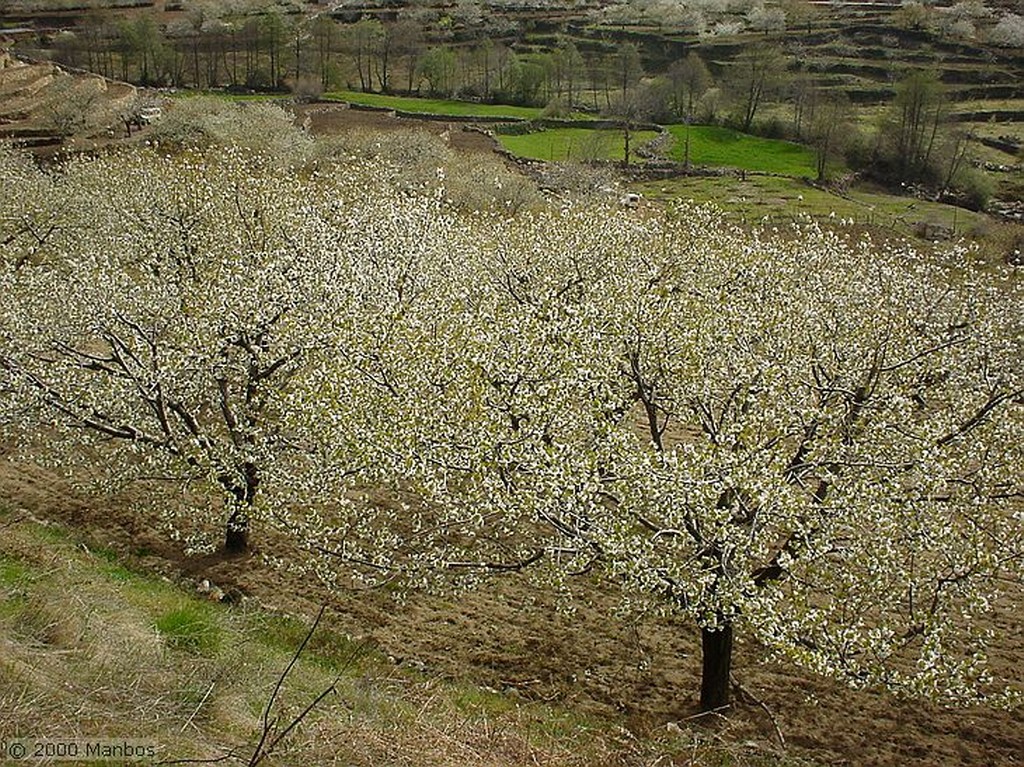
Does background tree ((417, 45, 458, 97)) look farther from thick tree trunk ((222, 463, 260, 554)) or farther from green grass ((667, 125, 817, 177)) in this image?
thick tree trunk ((222, 463, 260, 554))

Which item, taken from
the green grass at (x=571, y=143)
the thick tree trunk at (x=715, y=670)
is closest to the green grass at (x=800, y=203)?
the green grass at (x=571, y=143)

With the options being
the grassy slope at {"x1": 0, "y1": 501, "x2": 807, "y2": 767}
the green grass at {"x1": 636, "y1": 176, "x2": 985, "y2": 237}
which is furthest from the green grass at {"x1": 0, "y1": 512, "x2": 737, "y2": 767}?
the green grass at {"x1": 636, "y1": 176, "x2": 985, "y2": 237}

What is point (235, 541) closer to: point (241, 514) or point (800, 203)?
point (241, 514)

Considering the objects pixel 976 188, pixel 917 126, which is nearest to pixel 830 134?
pixel 917 126

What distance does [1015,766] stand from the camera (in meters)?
15.3

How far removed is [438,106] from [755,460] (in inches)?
4615

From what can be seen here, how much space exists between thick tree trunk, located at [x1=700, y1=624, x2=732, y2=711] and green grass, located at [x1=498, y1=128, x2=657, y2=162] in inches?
3238

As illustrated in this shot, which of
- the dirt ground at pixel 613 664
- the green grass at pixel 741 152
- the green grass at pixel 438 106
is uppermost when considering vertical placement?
the green grass at pixel 438 106

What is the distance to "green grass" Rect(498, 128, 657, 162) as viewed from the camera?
94.9m

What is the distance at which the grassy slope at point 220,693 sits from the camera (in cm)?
893

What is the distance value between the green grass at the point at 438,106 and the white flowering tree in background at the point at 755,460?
98.9m

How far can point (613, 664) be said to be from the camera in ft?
59.4

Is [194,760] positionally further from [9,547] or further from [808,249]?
[808,249]

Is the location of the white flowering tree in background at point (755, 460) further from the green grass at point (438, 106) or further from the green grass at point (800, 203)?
the green grass at point (438, 106)
